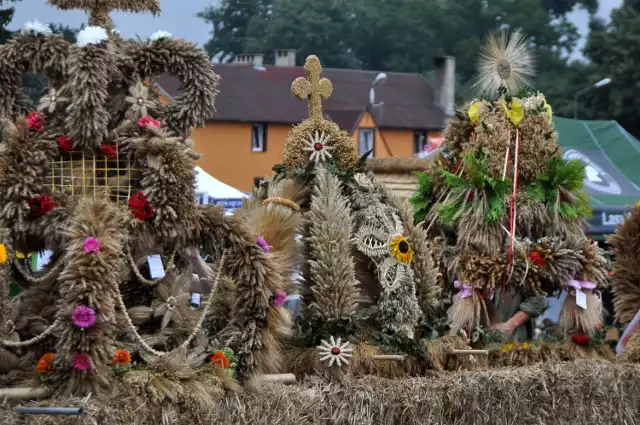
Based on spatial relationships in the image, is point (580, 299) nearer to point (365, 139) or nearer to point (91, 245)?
point (91, 245)

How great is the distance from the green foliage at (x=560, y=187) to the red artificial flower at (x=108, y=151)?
346 cm

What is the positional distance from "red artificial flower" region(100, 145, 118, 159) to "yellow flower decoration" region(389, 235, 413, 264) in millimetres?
2032

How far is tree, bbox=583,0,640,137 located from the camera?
39.0 m

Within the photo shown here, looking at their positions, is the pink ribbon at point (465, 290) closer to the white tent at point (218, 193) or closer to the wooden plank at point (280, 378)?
the wooden plank at point (280, 378)

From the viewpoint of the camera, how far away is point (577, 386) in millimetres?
7969

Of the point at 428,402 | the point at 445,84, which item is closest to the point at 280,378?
the point at 428,402

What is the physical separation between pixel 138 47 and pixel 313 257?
1714 mm

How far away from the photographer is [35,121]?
5.88m

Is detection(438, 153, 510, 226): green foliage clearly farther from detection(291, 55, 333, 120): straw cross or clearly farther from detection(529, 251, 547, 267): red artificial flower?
detection(291, 55, 333, 120): straw cross

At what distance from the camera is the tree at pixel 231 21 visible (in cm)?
6100

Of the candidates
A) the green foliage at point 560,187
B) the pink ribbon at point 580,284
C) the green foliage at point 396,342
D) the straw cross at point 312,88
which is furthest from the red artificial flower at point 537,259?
the straw cross at point 312,88

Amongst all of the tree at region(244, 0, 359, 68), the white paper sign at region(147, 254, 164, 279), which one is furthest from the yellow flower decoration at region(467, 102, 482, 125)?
the tree at region(244, 0, 359, 68)

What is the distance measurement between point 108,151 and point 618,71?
36.0m

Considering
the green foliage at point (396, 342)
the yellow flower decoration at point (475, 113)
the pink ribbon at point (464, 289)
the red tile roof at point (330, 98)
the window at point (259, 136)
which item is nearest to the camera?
the green foliage at point (396, 342)
